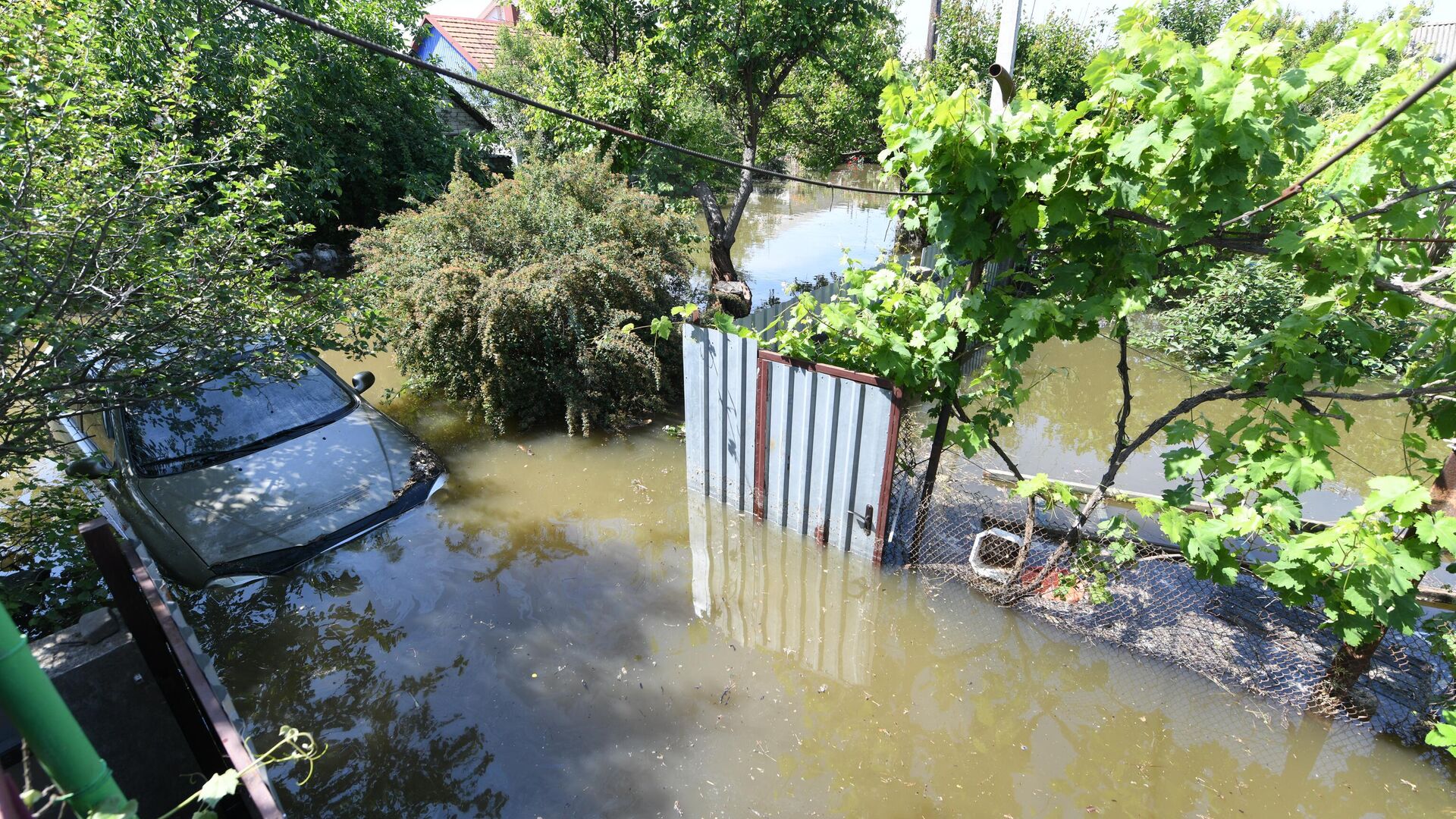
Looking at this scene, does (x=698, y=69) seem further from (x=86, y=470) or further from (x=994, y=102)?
(x=86, y=470)

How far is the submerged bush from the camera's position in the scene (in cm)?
625

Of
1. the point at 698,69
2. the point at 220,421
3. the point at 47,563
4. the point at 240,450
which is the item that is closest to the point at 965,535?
the point at 240,450

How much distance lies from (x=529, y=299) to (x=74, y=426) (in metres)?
3.52

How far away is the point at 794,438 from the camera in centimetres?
473

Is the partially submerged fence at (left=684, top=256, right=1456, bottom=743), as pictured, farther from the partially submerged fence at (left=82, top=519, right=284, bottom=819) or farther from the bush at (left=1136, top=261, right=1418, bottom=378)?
the bush at (left=1136, top=261, right=1418, bottom=378)

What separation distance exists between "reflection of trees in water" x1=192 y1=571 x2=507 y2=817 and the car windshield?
967 millimetres

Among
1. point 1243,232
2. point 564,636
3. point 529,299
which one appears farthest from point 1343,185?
point 529,299

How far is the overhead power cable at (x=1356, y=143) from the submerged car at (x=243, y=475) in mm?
5522

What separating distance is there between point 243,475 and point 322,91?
30.0ft

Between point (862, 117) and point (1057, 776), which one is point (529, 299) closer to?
point (1057, 776)

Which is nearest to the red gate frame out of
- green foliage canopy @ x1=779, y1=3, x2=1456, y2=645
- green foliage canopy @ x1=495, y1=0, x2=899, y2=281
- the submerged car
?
green foliage canopy @ x1=779, y1=3, x2=1456, y2=645

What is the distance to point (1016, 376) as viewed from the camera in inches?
145

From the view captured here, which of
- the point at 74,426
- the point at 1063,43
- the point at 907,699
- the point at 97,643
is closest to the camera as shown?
the point at 97,643

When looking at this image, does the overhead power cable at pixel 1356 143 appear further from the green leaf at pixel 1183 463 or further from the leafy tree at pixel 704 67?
the leafy tree at pixel 704 67
